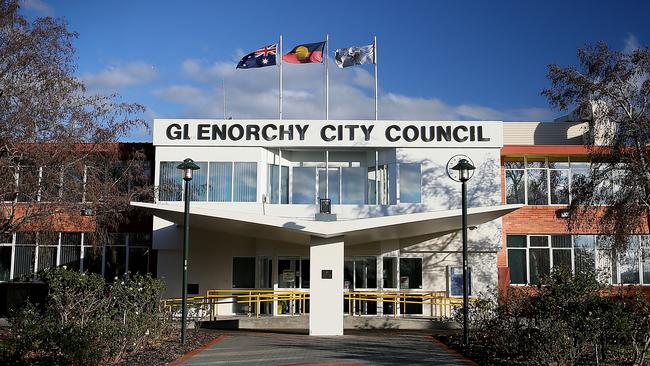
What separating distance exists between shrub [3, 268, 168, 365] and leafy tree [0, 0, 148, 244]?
3.68 m

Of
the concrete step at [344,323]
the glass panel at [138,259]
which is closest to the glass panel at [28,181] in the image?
the concrete step at [344,323]

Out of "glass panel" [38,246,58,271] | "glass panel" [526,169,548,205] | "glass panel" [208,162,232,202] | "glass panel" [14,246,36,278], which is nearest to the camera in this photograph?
"glass panel" [208,162,232,202]

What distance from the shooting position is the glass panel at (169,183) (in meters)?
26.1

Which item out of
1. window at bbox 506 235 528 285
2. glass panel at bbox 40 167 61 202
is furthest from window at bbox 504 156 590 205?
glass panel at bbox 40 167 61 202

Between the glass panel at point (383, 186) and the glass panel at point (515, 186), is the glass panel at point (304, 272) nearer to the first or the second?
the glass panel at point (383, 186)

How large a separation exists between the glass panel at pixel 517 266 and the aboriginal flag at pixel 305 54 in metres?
11.1

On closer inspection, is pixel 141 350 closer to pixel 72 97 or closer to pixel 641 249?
pixel 72 97

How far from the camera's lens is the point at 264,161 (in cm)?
2712

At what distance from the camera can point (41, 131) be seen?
19.8 m

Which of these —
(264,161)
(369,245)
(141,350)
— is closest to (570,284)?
(141,350)

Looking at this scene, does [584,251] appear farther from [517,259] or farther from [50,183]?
[50,183]

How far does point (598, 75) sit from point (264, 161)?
12377 millimetres

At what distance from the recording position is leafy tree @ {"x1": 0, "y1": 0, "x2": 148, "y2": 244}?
19125 millimetres

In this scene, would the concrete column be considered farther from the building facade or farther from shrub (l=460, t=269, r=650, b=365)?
the building facade
